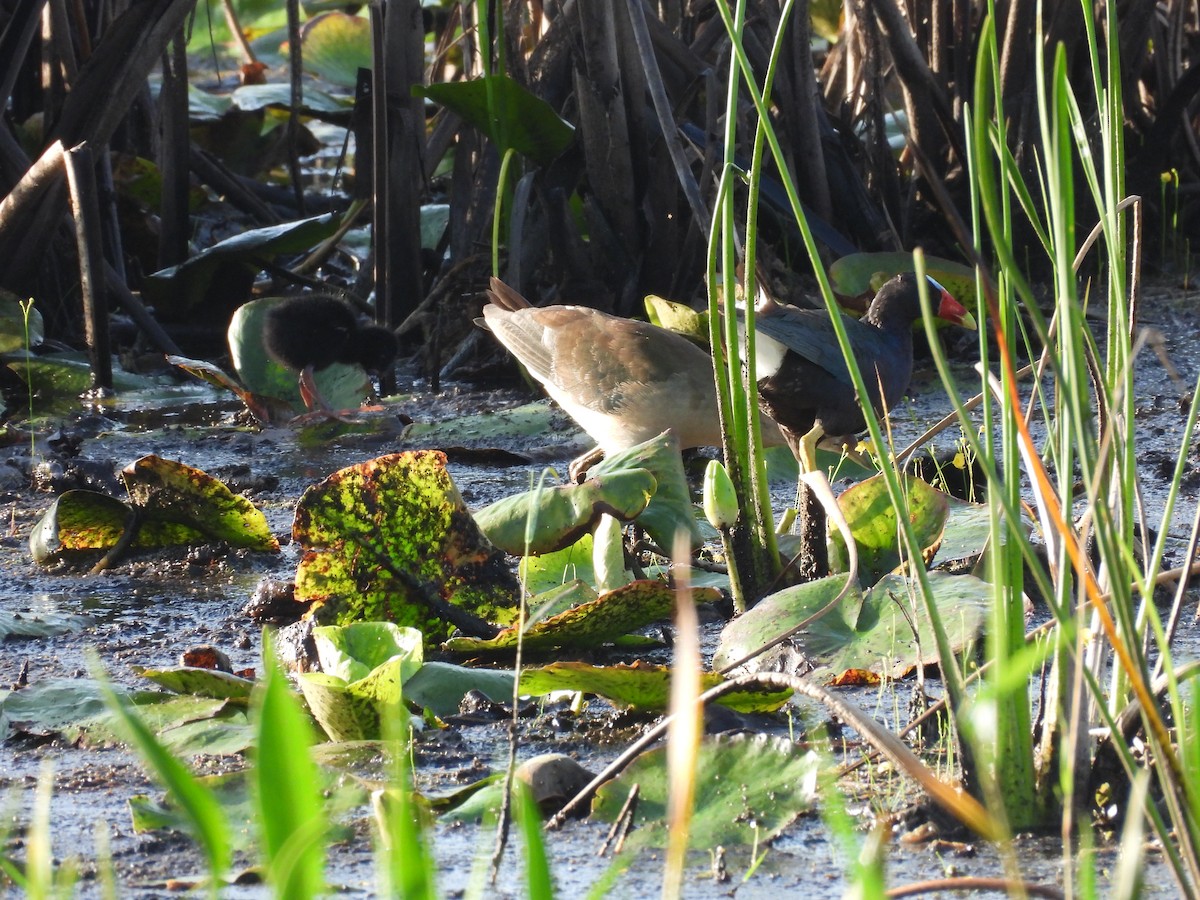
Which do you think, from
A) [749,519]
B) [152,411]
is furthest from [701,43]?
[749,519]

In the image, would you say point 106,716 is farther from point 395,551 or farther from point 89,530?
point 89,530

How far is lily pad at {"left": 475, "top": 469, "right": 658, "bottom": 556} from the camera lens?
2.42m

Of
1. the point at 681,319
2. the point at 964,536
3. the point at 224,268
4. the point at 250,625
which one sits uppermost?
the point at 224,268

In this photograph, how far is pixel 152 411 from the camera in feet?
14.7

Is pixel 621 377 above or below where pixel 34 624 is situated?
above

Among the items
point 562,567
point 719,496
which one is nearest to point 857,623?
point 719,496

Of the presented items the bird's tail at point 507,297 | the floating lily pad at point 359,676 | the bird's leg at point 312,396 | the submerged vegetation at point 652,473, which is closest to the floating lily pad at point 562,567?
the submerged vegetation at point 652,473

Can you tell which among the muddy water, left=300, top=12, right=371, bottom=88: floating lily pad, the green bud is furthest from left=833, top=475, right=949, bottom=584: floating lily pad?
left=300, top=12, right=371, bottom=88: floating lily pad

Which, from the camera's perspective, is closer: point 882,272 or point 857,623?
point 857,623

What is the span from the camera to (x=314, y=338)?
430cm

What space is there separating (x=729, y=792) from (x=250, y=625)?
1183 millimetres

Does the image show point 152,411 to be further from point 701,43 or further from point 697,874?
point 697,874

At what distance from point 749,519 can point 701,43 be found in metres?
2.76

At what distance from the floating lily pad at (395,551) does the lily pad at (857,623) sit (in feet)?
1.48
